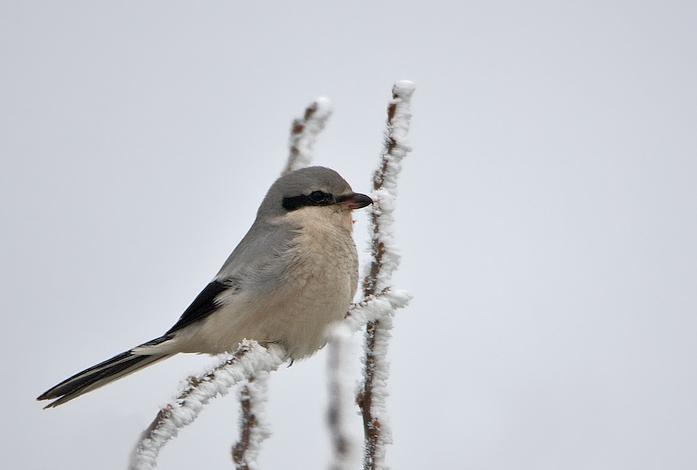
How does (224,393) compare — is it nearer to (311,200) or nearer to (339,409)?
(339,409)

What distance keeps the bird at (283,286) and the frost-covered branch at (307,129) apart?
1.79ft

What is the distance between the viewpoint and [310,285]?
3.10 meters

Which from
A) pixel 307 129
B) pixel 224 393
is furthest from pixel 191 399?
pixel 307 129

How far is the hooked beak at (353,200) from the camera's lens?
11.2 ft

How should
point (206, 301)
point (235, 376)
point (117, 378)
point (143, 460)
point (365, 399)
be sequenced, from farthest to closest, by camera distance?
point (206, 301) < point (117, 378) < point (365, 399) < point (235, 376) < point (143, 460)

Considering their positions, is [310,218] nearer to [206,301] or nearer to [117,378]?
[206,301]

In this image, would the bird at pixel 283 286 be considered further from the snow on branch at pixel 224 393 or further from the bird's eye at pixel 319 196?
the snow on branch at pixel 224 393

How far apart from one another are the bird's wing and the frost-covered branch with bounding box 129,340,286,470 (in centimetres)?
134

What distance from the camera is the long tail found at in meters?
2.70

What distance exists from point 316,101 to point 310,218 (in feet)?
2.65

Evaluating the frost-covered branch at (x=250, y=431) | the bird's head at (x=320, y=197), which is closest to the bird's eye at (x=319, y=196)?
the bird's head at (x=320, y=197)

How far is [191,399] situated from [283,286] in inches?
65.5

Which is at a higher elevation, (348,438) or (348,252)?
(348,252)

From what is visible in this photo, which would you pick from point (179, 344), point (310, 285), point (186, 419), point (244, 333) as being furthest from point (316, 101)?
point (186, 419)
